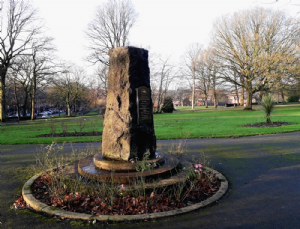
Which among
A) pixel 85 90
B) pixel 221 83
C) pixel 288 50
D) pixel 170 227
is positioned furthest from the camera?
pixel 85 90

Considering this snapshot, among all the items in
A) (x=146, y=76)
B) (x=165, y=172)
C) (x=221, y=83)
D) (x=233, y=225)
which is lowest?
(x=233, y=225)

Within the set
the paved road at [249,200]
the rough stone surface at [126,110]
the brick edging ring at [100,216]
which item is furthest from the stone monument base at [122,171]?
the paved road at [249,200]

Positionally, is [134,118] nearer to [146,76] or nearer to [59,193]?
[146,76]

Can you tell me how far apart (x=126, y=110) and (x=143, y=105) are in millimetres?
437

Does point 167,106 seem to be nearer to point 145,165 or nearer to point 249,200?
point 145,165

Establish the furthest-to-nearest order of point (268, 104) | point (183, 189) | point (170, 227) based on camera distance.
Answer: point (268, 104), point (183, 189), point (170, 227)

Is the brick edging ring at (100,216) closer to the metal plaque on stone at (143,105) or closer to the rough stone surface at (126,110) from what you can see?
the rough stone surface at (126,110)

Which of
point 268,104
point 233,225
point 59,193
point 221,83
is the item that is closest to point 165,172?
point 233,225

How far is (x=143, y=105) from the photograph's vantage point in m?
5.54

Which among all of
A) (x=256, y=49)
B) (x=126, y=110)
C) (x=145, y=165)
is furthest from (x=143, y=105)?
(x=256, y=49)

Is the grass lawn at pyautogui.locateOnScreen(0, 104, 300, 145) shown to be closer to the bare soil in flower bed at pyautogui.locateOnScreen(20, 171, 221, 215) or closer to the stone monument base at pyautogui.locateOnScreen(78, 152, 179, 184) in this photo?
the stone monument base at pyautogui.locateOnScreen(78, 152, 179, 184)

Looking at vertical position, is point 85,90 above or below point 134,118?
above

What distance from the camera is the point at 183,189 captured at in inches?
186

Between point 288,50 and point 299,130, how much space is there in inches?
890
